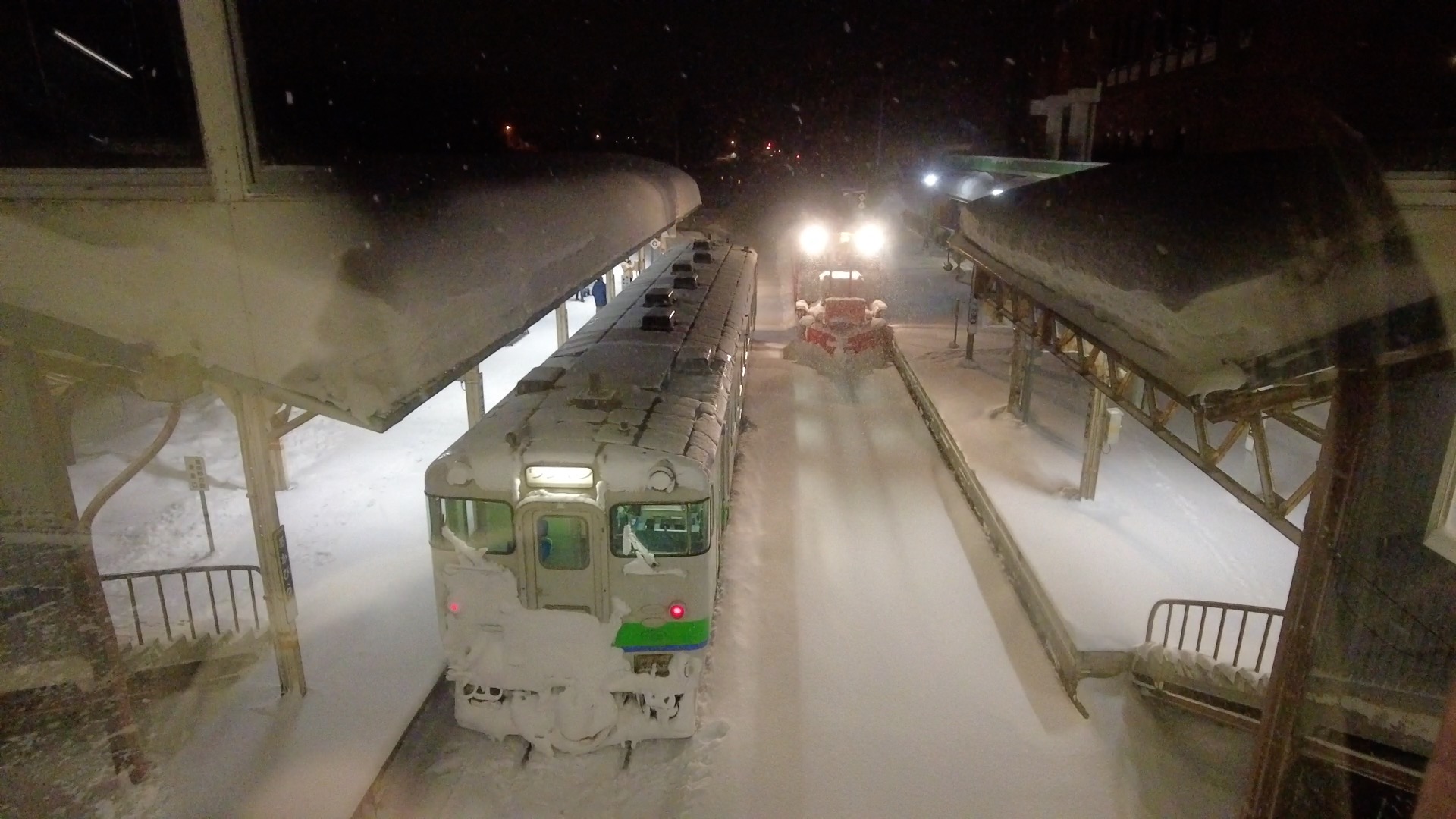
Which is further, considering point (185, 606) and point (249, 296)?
point (185, 606)

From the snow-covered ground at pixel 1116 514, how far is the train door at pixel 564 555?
4568mm

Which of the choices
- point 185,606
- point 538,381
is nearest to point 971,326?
point 538,381

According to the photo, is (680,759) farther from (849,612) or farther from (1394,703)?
(1394,703)

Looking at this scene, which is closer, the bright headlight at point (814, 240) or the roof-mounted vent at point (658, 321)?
the roof-mounted vent at point (658, 321)

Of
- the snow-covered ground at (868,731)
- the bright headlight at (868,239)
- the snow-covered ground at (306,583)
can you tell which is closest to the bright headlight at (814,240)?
the bright headlight at (868,239)

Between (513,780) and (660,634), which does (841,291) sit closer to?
(660,634)

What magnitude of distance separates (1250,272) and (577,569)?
458 centimetres

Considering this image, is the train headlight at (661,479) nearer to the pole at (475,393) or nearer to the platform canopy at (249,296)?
the platform canopy at (249,296)

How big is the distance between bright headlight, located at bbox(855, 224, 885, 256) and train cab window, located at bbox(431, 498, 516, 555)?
17488 mm

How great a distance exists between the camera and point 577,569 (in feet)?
18.9

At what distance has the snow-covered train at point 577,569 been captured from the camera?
223 inches

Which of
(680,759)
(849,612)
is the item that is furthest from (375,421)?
(849,612)

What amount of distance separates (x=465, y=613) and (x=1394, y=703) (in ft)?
18.7

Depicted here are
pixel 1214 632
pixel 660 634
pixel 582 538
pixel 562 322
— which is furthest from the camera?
pixel 562 322
